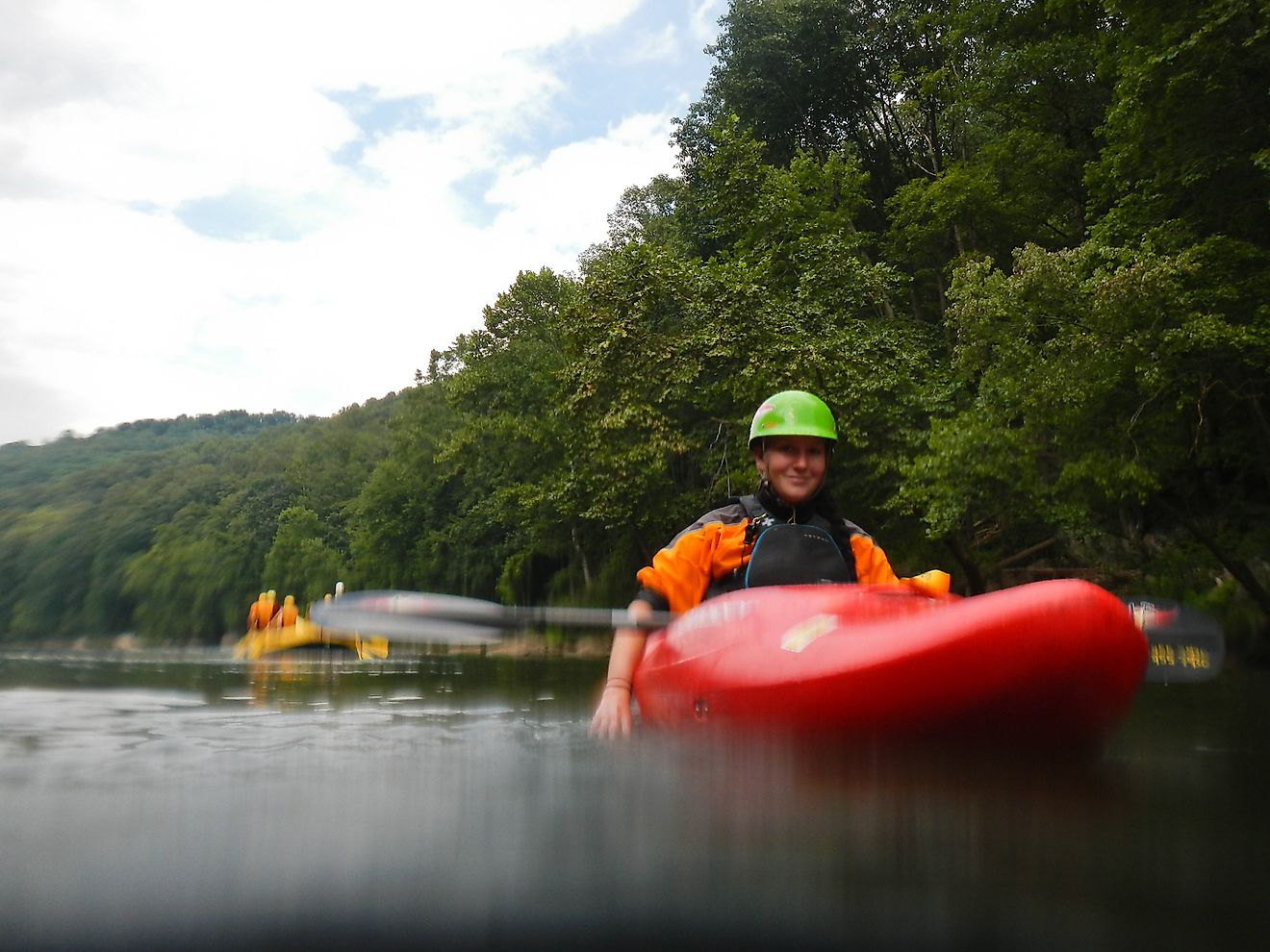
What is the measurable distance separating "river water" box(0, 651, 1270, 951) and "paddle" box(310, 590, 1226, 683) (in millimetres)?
324

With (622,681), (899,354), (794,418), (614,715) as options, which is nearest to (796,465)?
(794,418)

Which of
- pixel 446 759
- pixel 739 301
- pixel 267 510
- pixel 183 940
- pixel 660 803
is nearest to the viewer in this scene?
pixel 183 940

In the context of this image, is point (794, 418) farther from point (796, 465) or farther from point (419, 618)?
point (419, 618)

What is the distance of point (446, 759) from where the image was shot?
289cm

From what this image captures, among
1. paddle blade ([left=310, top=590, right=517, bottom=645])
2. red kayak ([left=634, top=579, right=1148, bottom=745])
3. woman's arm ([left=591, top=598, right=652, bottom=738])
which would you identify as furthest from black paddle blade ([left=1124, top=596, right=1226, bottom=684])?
paddle blade ([left=310, top=590, right=517, bottom=645])

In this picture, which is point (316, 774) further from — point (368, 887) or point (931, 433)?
point (931, 433)

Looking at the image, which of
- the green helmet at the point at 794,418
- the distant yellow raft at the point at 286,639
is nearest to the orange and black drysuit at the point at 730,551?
the green helmet at the point at 794,418

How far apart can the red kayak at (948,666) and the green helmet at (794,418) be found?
0.95 meters

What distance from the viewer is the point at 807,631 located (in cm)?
249

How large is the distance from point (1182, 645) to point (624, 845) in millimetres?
1884

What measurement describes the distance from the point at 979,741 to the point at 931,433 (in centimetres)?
869

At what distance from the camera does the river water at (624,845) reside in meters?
1.46

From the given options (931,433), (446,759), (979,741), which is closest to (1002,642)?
(979,741)

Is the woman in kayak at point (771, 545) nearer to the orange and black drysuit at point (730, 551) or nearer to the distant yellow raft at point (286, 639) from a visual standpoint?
the orange and black drysuit at point (730, 551)
